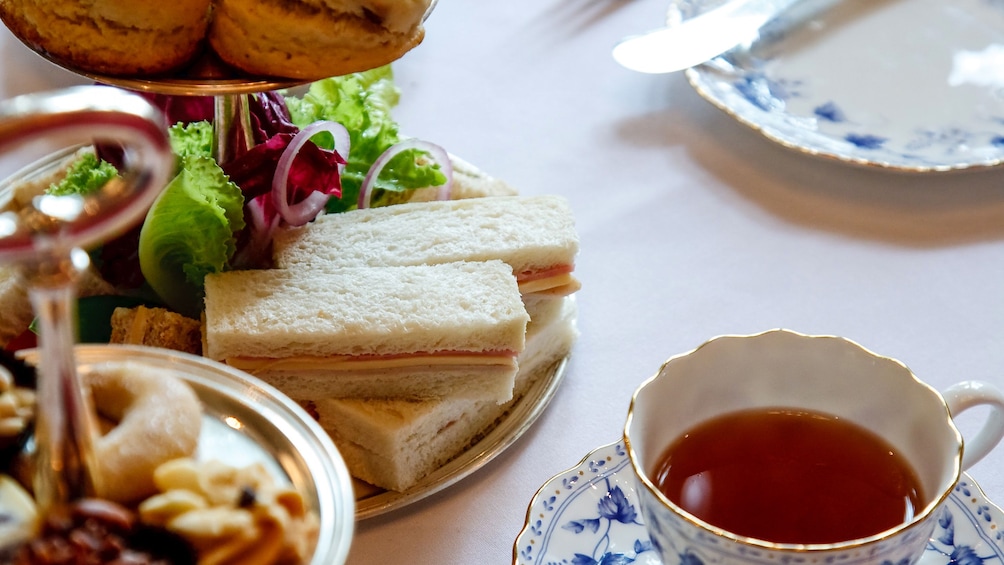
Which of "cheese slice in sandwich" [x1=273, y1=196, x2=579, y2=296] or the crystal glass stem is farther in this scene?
"cheese slice in sandwich" [x1=273, y1=196, x2=579, y2=296]

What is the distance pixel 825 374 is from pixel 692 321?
39 centimetres

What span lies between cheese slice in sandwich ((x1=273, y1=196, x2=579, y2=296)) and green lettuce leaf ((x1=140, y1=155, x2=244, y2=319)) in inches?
3.8

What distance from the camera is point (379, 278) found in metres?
1.18

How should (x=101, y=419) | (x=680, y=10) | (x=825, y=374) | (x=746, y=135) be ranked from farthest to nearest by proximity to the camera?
(x=680, y=10), (x=746, y=135), (x=825, y=374), (x=101, y=419)

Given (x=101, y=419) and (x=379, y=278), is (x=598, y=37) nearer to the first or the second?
(x=379, y=278)

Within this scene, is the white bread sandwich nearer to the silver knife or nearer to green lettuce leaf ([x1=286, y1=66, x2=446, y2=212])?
green lettuce leaf ([x1=286, y1=66, x2=446, y2=212])

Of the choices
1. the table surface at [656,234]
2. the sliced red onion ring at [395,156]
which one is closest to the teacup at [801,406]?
the table surface at [656,234]

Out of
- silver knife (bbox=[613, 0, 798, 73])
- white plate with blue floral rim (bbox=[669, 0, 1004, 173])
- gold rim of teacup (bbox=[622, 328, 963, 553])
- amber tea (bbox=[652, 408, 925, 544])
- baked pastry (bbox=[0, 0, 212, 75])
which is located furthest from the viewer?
silver knife (bbox=[613, 0, 798, 73])

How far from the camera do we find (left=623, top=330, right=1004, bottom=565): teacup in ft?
2.67

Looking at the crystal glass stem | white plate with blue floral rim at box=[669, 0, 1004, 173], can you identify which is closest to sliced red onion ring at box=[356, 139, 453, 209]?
white plate with blue floral rim at box=[669, 0, 1004, 173]

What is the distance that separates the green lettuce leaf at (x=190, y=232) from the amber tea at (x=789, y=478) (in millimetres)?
561

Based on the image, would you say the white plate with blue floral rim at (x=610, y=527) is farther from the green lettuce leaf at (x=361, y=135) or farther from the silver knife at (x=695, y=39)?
the silver knife at (x=695, y=39)

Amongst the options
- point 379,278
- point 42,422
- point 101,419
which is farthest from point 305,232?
point 42,422

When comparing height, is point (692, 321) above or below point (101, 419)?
below
